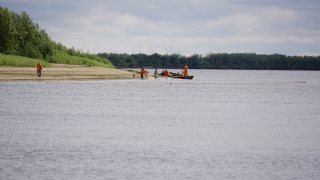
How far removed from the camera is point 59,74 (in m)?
44.6

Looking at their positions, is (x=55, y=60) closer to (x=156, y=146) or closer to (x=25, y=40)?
(x=25, y=40)

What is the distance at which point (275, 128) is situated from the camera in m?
11.6

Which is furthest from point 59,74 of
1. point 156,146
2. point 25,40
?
point 156,146

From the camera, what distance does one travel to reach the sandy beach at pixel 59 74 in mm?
39375

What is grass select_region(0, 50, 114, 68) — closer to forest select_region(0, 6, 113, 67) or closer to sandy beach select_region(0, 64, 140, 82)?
forest select_region(0, 6, 113, 67)

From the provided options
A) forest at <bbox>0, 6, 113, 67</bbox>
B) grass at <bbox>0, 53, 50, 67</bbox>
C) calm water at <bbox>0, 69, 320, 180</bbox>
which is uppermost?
forest at <bbox>0, 6, 113, 67</bbox>

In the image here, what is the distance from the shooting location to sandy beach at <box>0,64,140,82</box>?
39.4 metres

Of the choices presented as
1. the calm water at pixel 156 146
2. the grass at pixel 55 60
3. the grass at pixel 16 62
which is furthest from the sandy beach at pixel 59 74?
the calm water at pixel 156 146

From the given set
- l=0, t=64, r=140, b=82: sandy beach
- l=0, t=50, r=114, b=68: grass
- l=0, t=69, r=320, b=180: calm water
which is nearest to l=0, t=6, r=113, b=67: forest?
l=0, t=50, r=114, b=68: grass

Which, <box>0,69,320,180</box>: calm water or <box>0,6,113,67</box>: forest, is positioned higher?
<box>0,6,113,67</box>: forest

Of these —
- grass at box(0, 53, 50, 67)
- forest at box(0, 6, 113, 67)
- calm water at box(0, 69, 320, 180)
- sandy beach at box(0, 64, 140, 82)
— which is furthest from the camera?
forest at box(0, 6, 113, 67)

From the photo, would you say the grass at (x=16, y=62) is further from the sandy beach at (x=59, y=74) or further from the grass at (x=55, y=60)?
the sandy beach at (x=59, y=74)

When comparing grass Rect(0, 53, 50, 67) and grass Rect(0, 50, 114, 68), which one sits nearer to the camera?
grass Rect(0, 53, 50, 67)

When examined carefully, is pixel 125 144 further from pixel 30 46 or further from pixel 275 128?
pixel 30 46
